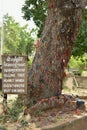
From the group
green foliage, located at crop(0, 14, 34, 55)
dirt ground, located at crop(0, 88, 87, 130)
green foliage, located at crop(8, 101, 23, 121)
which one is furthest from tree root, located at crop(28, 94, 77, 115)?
green foliage, located at crop(0, 14, 34, 55)

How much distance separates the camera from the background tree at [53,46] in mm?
8500

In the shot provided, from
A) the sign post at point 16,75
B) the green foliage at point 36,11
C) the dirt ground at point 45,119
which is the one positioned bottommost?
the dirt ground at point 45,119

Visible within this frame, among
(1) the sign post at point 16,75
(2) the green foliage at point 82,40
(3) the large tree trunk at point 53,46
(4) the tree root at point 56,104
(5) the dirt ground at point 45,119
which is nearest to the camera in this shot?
(5) the dirt ground at point 45,119

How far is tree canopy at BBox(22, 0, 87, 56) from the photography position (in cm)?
1545

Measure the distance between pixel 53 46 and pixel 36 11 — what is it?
7.47m

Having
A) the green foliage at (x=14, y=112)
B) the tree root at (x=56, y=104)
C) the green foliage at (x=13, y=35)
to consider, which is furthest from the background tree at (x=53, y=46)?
the green foliage at (x=13, y=35)

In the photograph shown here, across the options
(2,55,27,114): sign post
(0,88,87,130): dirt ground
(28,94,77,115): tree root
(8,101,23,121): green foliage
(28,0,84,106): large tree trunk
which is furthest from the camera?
(28,0,84,106): large tree trunk

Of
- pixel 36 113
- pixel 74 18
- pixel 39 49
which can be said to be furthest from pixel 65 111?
pixel 74 18

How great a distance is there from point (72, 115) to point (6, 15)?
43.0 metres

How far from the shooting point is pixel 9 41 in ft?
161

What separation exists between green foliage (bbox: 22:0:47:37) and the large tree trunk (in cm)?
685

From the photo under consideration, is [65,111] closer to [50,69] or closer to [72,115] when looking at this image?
[72,115]

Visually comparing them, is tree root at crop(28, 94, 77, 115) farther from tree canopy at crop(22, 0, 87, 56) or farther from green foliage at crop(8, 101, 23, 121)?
tree canopy at crop(22, 0, 87, 56)

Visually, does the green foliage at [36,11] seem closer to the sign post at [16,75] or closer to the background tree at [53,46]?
the background tree at [53,46]
